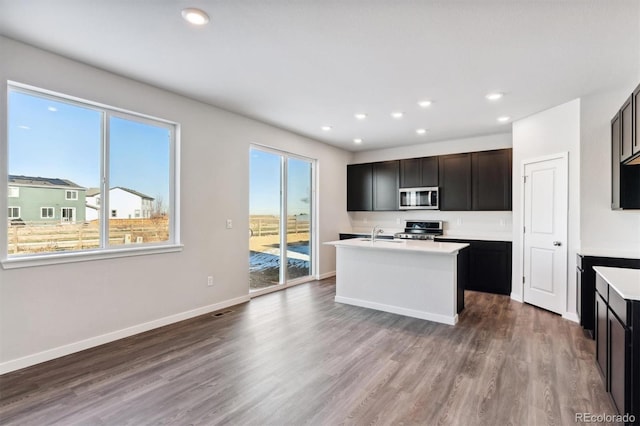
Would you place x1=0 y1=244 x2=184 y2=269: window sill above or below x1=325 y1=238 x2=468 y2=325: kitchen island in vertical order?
above

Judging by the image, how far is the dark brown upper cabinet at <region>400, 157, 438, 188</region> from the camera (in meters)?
5.87

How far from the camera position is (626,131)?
9.72 ft

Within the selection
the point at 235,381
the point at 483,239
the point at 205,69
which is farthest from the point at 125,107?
the point at 483,239

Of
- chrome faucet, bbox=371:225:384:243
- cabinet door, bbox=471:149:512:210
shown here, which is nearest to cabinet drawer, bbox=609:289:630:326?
chrome faucet, bbox=371:225:384:243

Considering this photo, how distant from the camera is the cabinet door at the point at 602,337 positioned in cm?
215

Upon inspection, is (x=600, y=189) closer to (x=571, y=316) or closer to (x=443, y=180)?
(x=571, y=316)

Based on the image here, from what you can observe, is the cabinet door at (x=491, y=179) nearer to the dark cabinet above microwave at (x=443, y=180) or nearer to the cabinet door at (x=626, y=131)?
the dark cabinet above microwave at (x=443, y=180)

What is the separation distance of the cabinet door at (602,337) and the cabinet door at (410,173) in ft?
12.9

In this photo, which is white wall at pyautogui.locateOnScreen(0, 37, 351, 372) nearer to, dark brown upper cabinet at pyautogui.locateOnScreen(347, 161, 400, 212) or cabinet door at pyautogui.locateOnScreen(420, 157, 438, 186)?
dark brown upper cabinet at pyautogui.locateOnScreen(347, 161, 400, 212)

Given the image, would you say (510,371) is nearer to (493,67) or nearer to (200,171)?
(493,67)

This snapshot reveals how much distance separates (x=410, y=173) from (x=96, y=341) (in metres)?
5.46

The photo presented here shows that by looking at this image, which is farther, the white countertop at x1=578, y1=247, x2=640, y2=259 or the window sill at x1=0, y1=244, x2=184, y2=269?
the white countertop at x1=578, y1=247, x2=640, y2=259

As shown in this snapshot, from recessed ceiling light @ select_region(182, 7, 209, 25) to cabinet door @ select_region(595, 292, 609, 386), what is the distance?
11.3 feet

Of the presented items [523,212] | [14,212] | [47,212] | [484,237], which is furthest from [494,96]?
[14,212]
